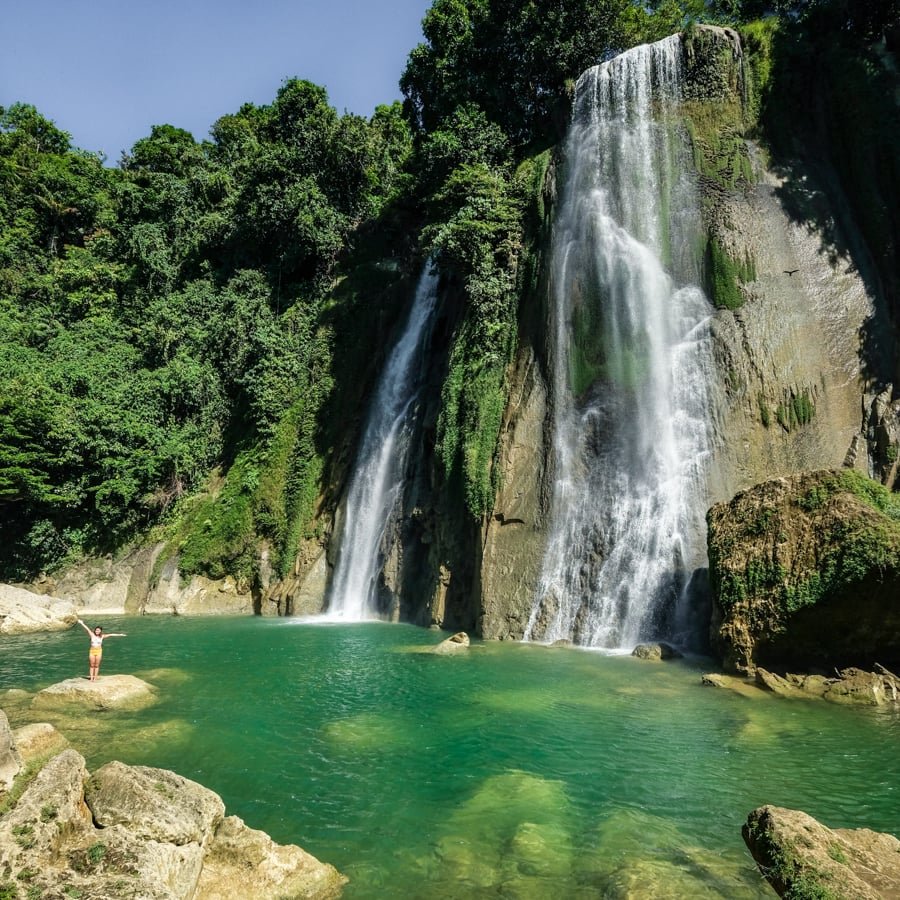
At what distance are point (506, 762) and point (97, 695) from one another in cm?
696

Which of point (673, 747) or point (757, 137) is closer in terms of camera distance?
point (673, 747)

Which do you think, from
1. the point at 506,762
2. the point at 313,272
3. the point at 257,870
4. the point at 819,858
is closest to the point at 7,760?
the point at 257,870

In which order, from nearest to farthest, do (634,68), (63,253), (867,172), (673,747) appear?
(673,747), (867,172), (634,68), (63,253)

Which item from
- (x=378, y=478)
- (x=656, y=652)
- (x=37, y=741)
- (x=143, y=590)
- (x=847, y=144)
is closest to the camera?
(x=37, y=741)

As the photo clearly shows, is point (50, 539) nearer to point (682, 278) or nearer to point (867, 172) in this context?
point (682, 278)

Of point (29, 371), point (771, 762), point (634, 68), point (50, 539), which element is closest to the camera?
point (771, 762)

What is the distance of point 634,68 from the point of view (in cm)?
2217

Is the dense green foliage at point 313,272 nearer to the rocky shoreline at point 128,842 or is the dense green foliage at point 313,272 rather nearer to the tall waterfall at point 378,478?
the tall waterfall at point 378,478

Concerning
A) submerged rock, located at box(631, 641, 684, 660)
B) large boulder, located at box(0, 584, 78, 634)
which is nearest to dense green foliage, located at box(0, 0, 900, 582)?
large boulder, located at box(0, 584, 78, 634)

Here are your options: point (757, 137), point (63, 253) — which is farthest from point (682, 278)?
point (63, 253)

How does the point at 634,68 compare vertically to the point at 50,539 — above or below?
above

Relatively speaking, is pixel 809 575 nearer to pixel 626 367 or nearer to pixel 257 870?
pixel 626 367

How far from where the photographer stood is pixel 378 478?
24.7 m

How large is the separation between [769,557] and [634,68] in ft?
57.5
